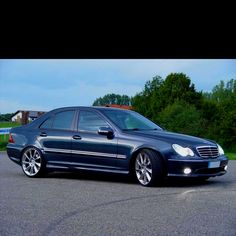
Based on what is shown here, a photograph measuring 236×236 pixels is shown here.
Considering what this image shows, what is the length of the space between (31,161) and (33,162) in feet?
0.18

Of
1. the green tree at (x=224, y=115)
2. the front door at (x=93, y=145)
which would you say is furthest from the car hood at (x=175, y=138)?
the green tree at (x=224, y=115)

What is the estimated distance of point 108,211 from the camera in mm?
Result: 5605

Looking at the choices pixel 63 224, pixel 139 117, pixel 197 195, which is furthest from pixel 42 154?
pixel 63 224

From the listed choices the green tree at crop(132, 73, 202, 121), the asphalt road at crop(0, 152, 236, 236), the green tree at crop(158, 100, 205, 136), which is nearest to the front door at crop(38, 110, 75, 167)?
the asphalt road at crop(0, 152, 236, 236)

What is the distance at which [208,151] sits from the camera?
8.21m

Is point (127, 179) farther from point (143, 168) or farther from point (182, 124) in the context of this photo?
point (182, 124)

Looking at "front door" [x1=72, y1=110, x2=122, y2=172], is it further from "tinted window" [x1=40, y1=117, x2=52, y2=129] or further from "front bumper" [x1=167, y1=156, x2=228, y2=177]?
"front bumper" [x1=167, y1=156, x2=228, y2=177]

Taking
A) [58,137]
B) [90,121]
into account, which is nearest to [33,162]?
[58,137]

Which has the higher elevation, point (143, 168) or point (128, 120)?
point (128, 120)

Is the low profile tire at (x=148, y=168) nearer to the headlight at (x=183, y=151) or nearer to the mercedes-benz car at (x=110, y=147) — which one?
the mercedes-benz car at (x=110, y=147)
